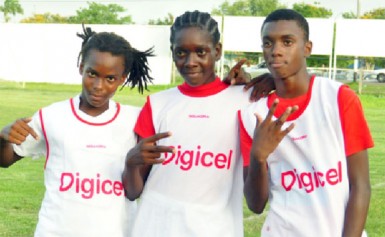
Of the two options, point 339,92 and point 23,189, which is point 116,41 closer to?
point 339,92

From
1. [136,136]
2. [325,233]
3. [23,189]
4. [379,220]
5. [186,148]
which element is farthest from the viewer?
[23,189]

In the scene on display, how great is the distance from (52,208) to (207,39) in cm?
105

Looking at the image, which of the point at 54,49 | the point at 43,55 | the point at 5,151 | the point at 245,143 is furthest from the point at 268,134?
the point at 43,55

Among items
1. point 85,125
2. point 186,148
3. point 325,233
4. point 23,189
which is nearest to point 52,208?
point 85,125

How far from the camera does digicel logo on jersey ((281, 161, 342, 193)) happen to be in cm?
306

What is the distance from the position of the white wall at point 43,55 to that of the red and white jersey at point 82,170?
104 ft

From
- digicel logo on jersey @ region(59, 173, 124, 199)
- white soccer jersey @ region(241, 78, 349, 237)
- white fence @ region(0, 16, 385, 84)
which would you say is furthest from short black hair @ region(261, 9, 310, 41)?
white fence @ region(0, 16, 385, 84)

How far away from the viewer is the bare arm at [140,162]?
10.5ft

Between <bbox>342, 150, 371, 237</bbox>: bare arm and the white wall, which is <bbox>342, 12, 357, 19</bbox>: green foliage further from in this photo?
<bbox>342, 150, 371, 237</bbox>: bare arm

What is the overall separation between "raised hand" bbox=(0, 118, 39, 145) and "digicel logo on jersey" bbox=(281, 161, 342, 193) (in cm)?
119

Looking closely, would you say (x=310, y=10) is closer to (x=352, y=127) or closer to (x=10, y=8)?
(x=10, y=8)

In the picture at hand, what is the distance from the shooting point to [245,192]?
3250 mm

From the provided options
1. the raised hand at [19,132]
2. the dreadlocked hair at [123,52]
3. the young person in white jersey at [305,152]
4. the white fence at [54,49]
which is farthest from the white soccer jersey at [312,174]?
the white fence at [54,49]

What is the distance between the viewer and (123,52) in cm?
377
